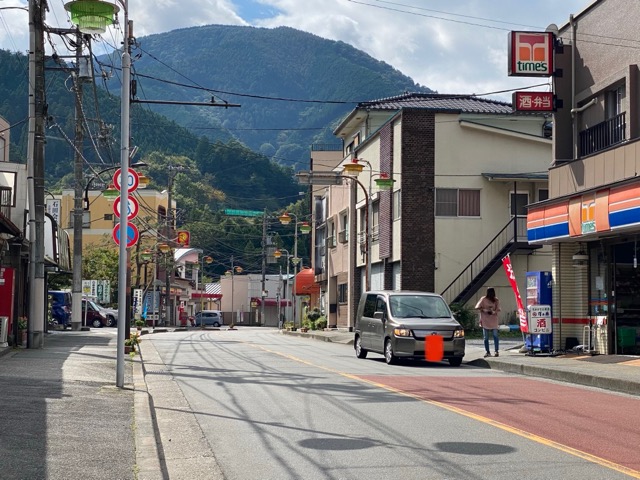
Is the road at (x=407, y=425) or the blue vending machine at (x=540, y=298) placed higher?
the blue vending machine at (x=540, y=298)

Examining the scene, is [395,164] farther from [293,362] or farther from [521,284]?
[293,362]

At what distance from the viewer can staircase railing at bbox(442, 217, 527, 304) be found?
37688 millimetres

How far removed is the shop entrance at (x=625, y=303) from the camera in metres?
21.8

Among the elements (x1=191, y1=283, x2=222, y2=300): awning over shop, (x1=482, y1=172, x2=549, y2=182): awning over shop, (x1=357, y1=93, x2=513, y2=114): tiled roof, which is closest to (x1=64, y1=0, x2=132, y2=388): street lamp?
(x1=482, y1=172, x2=549, y2=182): awning over shop

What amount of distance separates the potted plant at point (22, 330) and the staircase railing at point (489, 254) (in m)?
19.0

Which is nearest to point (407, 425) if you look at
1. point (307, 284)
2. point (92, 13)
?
point (92, 13)

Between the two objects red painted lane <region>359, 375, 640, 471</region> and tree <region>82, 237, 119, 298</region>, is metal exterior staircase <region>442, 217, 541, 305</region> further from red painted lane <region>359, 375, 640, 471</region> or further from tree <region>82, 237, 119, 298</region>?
tree <region>82, 237, 119, 298</region>

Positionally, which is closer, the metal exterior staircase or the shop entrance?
the shop entrance

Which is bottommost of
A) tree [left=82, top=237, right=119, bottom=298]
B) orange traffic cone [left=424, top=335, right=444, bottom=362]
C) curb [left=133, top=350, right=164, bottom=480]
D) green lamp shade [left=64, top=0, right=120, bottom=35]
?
curb [left=133, top=350, right=164, bottom=480]

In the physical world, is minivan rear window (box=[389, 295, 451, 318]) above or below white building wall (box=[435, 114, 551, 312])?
below

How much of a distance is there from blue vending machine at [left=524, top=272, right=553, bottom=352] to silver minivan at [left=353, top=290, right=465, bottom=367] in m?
2.21

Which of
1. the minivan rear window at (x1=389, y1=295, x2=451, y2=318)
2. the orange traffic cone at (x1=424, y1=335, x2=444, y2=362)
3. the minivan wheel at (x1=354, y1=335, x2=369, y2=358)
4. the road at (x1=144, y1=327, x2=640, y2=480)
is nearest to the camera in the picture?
the road at (x1=144, y1=327, x2=640, y2=480)

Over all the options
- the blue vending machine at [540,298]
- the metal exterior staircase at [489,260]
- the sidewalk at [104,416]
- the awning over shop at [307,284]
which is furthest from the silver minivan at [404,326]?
the awning over shop at [307,284]

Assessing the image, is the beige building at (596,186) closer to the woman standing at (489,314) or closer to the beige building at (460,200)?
the woman standing at (489,314)
